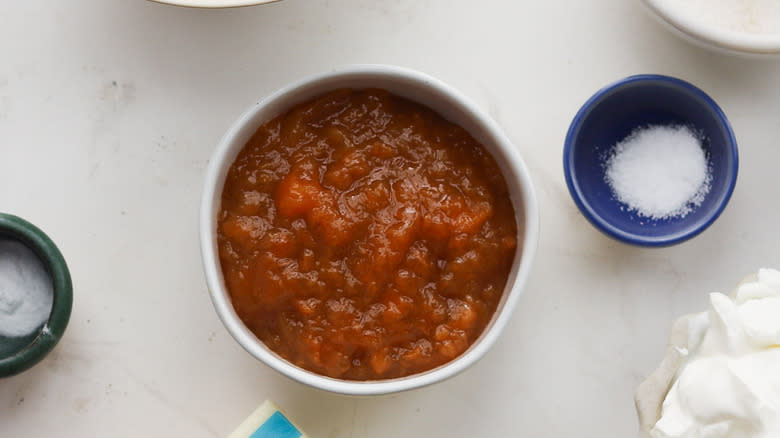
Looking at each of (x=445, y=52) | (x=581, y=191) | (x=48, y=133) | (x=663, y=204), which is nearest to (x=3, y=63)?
(x=48, y=133)

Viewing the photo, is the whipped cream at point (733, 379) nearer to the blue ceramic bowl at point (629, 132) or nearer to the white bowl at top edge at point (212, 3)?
the blue ceramic bowl at point (629, 132)

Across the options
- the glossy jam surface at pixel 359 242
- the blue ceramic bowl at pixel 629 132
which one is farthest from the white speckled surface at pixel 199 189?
the glossy jam surface at pixel 359 242

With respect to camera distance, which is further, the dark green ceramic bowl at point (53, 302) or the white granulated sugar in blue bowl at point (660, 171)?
the white granulated sugar in blue bowl at point (660, 171)

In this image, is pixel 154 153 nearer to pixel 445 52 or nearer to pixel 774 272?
pixel 445 52

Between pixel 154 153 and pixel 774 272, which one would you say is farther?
pixel 154 153

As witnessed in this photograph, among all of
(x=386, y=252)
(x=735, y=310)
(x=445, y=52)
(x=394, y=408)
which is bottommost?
(x=394, y=408)
